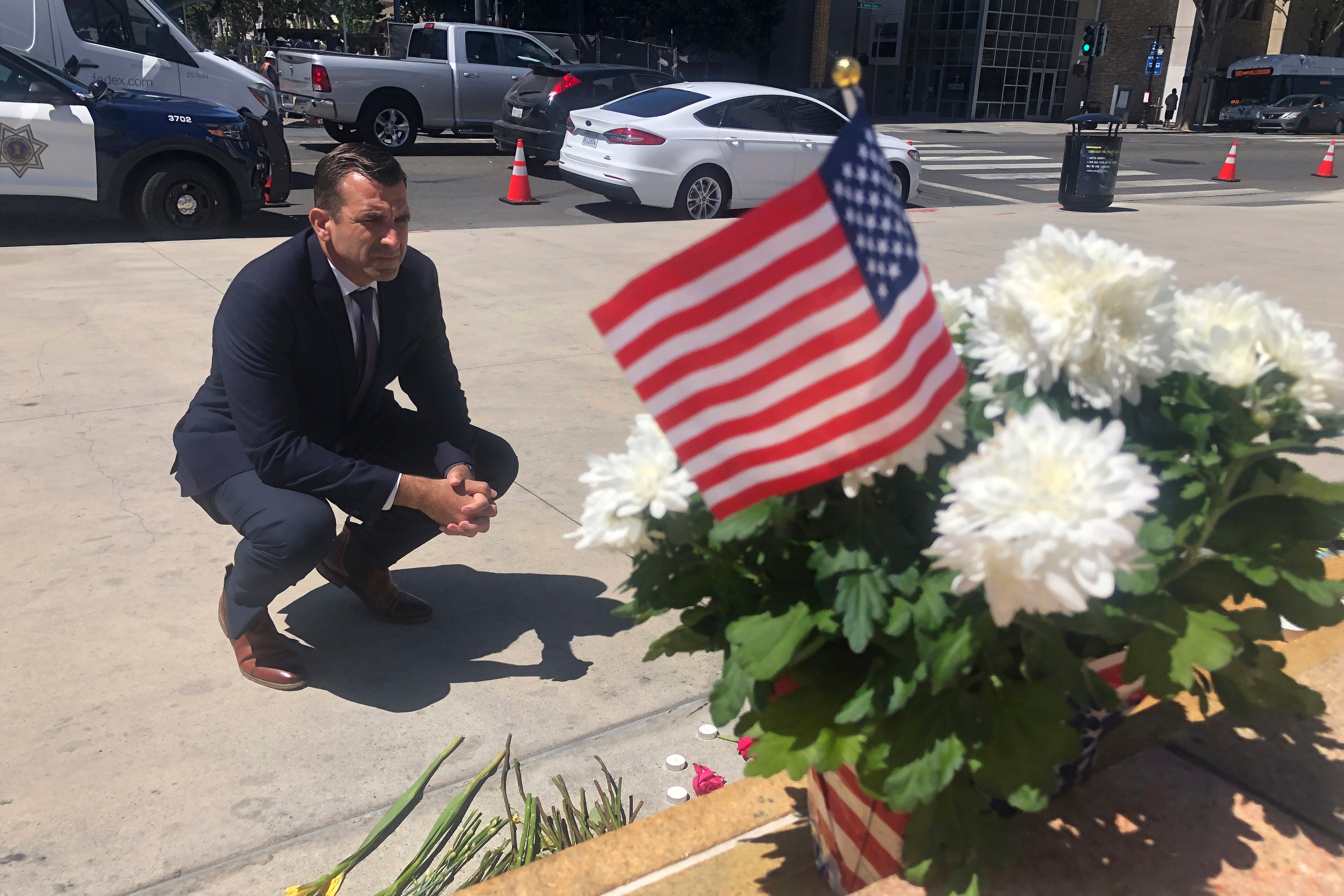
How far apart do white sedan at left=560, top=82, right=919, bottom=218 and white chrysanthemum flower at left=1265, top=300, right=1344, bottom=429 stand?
10265 mm

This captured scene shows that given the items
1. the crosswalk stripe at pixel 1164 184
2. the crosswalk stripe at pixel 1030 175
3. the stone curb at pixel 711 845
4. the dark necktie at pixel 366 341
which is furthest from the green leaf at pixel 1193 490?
the crosswalk stripe at pixel 1164 184

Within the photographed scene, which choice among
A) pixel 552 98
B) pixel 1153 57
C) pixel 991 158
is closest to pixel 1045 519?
pixel 552 98

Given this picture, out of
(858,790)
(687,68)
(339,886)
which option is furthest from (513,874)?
(687,68)

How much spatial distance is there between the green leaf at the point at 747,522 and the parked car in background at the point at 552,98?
46.1 feet

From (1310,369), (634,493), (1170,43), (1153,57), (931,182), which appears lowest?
(931,182)

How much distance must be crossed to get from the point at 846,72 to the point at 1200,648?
2.95ft

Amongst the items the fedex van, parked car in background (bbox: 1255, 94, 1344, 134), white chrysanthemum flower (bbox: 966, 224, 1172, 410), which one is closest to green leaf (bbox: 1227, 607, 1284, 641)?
white chrysanthemum flower (bbox: 966, 224, 1172, 410)

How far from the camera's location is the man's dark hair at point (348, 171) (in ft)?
9.75

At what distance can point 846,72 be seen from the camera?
1400 mm

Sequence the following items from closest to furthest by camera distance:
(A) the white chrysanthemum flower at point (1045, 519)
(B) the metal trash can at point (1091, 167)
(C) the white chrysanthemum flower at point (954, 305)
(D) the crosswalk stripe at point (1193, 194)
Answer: (A) the white chrysanthemum flower at point (1045, 519), (C) the white chrysanthemum flower at point (954, 305), (B) the metal trash can at point (1091, 167), (D) the crosswalk stripe at point (1193, 194)

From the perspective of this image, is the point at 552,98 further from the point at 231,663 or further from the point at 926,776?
the point at 926,776

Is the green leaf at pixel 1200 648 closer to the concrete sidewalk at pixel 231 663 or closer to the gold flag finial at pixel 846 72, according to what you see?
the gold flag finial at pixel 846 72

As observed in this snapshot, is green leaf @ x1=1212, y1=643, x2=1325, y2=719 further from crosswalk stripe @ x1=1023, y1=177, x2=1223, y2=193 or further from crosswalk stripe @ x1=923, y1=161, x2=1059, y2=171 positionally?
crosswalk stripe @ x1=923, y1=161, x2=1059, y2=171

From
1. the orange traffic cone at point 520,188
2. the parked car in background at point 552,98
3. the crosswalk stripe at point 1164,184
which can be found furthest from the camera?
the crosswalk stripe at point 1164,184
